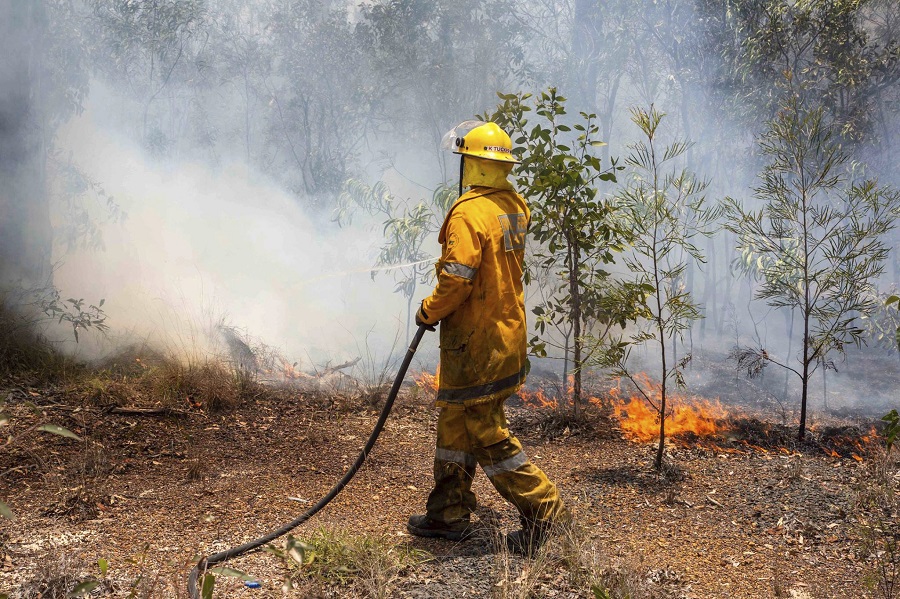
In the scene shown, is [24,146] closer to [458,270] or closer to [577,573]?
[458,270]

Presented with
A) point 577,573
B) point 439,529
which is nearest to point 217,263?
point 439,529

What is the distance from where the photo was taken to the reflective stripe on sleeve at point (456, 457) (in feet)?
11.6

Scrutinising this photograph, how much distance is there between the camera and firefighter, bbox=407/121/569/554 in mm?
3326

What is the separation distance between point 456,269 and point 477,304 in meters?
0.23

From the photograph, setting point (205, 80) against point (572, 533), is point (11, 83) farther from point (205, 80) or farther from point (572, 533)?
point (572, 533)

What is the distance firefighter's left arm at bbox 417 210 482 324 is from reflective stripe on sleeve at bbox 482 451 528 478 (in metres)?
0.73

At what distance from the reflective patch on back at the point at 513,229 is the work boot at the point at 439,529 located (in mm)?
1373

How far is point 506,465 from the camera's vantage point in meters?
3.37

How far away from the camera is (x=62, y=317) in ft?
22.9

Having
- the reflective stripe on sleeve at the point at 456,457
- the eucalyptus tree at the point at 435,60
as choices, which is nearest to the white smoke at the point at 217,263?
the eucalyptus tree at the point at 435,60

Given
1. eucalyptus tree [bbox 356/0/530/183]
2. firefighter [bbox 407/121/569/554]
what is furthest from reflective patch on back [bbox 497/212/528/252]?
eucalyptus tree [bbox 356/0/530/183]

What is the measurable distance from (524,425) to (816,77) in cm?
805

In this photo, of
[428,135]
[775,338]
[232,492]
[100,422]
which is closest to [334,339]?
[428,135]

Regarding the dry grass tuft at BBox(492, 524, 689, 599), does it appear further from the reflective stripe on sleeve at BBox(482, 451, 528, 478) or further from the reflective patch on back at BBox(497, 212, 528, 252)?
the reflective patch on back at BBox(497, 212, 528, 252)
